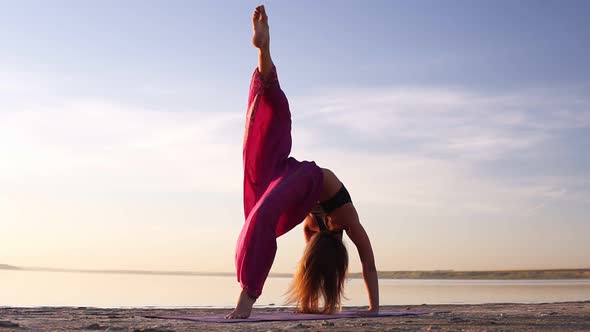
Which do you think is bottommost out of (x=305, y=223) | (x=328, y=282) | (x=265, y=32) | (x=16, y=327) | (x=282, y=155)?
(x=16, y=327)

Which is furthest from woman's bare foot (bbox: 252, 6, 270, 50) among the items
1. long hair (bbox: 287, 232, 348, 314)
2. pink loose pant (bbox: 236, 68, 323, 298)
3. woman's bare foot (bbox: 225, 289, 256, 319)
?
woman's bare foot (bbox: 225, 289, 256, 319)

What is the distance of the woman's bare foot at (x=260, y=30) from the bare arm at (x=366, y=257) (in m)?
1.62

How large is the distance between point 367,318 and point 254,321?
3.14 feet

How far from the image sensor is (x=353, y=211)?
560cm

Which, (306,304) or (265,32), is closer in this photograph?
(265,32)

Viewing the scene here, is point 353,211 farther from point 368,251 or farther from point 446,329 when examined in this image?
point 446,329

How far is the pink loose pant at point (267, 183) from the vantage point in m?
5.11

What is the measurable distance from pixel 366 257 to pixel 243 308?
1276mm

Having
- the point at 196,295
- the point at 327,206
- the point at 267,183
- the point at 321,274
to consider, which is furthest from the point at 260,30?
the point at 196,295

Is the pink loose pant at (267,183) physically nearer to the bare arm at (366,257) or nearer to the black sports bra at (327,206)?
the black sports bra at (327,206)

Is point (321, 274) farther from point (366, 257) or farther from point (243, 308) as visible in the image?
point (243, 308)

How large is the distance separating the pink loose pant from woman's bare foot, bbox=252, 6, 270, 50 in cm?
31

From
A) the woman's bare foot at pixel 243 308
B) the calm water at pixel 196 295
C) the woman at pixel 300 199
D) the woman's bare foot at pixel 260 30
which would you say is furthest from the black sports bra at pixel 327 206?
the calm water at pixel 196 295

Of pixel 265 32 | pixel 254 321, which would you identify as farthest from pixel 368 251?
pixel 265 32
